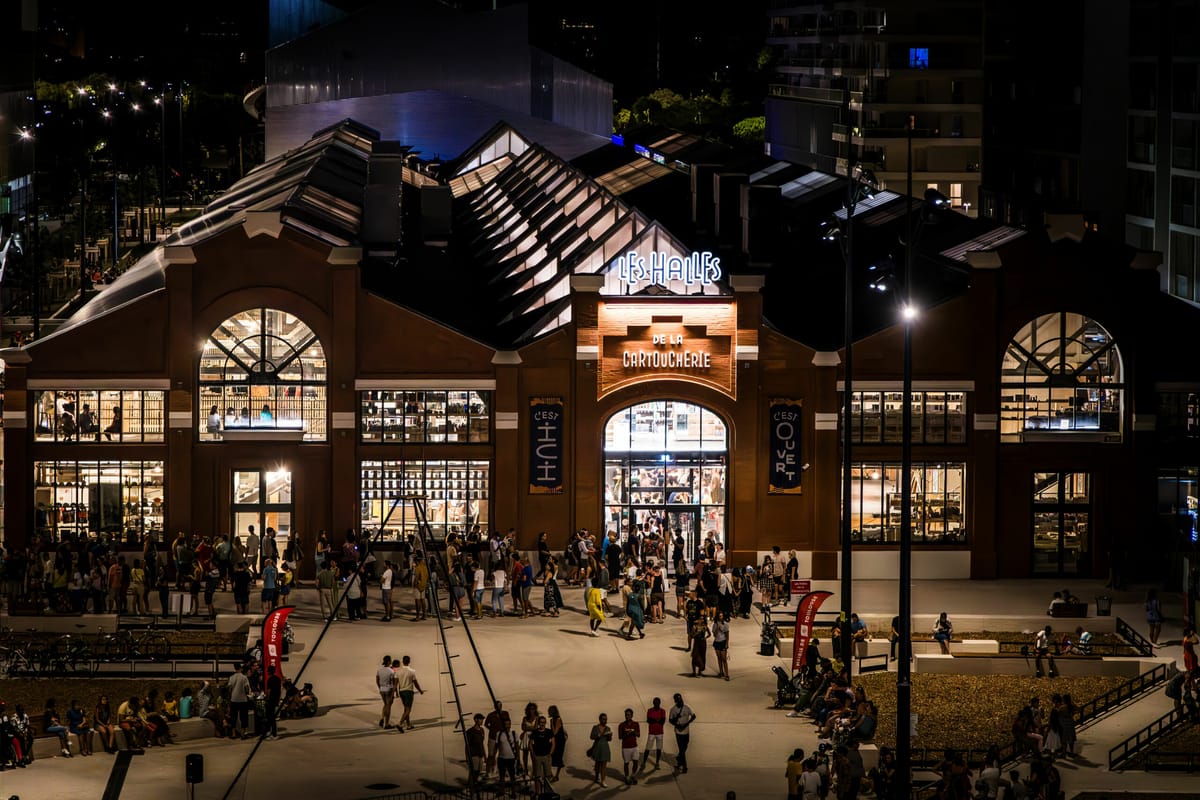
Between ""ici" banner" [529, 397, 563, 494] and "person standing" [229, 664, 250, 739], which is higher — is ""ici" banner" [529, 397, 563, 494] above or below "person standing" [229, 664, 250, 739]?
above

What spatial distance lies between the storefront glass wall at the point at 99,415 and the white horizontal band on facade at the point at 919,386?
21627mm

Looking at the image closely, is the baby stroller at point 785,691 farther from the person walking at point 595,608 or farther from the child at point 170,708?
the child at point 170,708

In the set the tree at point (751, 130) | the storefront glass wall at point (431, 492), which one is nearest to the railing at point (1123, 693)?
the storefront glass wall at point (431, 492)

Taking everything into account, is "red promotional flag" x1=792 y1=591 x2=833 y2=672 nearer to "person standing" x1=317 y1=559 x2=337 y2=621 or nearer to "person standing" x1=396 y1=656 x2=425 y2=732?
"person standing" x1=396 y1=656 x2=425 y2=732

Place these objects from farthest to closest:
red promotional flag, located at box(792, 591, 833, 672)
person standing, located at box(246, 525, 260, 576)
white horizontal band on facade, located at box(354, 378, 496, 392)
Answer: white horizontal band on facade, located at box(354, 378, 496, 392) → person standing, located at box(246, 525, 260, 576) → red promotional flag, located at box(792, 591, 833, 672)

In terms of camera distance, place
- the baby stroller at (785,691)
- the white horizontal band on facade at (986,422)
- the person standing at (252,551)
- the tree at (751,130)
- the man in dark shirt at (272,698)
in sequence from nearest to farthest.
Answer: the man in dark shirt at (272,698) → the baby stroller at (785,691) → the person standing at (252,551) → the white horizontal band on facade at (986,422) → the tree at (751,130)

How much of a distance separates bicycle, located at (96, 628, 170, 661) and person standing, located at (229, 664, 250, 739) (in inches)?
249

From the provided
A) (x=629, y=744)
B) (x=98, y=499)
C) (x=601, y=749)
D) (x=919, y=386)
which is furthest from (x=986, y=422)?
(x=98, y=499)

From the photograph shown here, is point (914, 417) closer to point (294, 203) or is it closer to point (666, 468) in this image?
point (666, 468)

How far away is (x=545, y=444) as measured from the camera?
6188 centimetres

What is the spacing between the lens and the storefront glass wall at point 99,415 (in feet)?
202

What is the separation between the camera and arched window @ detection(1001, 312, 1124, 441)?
6294cm

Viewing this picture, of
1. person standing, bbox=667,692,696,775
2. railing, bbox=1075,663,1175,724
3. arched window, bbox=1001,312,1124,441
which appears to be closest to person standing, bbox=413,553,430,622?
person standing, bbox=667,692,696,775

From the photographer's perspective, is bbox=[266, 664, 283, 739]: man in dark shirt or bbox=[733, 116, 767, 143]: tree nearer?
bbox=[266, 664, 283, 739]: man in dark shirt
